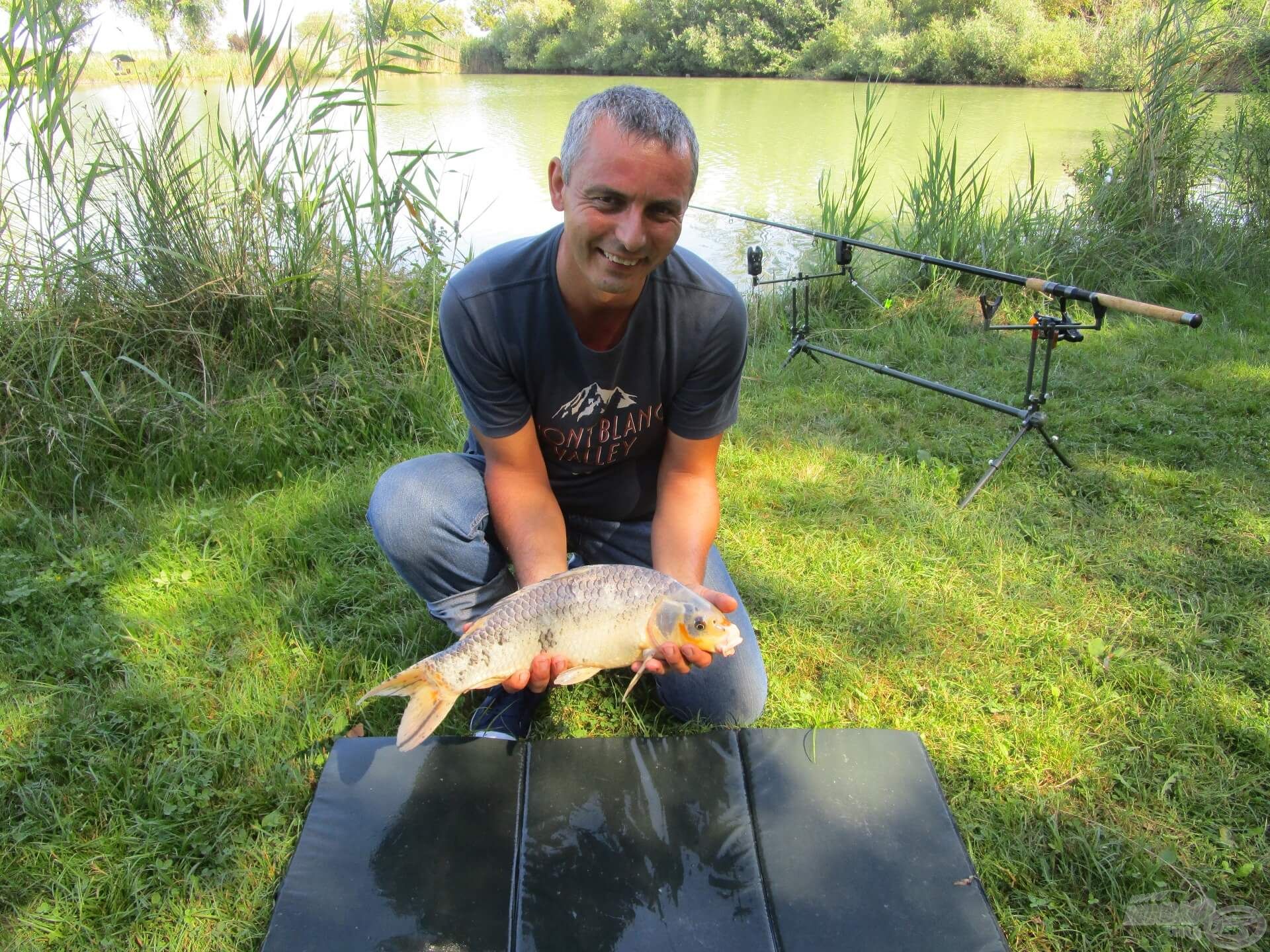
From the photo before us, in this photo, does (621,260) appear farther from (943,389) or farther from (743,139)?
(743,139)

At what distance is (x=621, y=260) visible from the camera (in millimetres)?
1455

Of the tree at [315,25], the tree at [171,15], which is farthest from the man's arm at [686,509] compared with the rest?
the tree at [171,15]

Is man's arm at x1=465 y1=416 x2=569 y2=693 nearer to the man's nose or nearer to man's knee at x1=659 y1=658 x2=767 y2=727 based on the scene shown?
man's knee at x1=659 y1=658 x2=767 y2=727

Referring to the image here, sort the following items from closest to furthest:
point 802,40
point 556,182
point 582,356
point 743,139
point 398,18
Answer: point 556,182
point 582,356
point 398,18
point 743,139
point 802,40

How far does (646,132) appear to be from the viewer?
1373 mm

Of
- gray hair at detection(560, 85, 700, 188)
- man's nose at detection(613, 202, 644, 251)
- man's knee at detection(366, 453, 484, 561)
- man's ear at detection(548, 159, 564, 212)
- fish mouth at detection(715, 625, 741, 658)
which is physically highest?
gray hair at detection(560, 85, 700, 188)

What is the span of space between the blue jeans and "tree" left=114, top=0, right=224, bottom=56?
7.52 ft

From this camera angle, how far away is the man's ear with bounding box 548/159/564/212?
1.52m

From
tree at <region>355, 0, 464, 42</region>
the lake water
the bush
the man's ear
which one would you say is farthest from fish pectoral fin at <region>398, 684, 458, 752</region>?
the bush

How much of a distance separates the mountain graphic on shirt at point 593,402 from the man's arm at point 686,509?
140mm

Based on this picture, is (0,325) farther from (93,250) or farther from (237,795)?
(237,795)

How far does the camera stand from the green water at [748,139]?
625 cm
